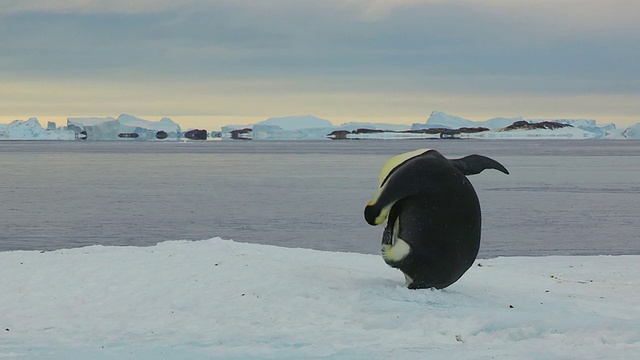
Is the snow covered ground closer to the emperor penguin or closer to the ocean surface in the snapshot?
the emperor penguin

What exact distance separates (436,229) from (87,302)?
12.5ft

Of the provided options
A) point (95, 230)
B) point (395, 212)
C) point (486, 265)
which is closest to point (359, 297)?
point (395, 212)

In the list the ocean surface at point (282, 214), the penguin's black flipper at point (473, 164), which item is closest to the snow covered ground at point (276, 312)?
the penguin's black flipper at point (473, 164)

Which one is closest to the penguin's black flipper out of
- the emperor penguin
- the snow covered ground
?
the emperor penguin

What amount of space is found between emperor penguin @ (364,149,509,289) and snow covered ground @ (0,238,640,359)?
0.29 m

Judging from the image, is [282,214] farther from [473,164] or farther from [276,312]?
[276,312]

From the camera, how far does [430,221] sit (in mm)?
10180

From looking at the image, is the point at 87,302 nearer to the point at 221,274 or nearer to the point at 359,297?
the point at 221,274

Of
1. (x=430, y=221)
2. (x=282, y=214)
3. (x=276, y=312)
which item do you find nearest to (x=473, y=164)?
(x=430, y=221)

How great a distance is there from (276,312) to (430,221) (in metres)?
2.11

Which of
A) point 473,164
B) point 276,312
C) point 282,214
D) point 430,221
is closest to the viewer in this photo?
point 276,312

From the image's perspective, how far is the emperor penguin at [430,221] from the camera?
10180 millimetres

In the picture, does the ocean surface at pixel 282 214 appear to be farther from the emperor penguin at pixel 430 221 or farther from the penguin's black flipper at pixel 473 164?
the emperor penguin at pixel 430 221

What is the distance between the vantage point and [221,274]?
34.5 ft
